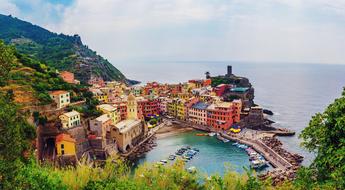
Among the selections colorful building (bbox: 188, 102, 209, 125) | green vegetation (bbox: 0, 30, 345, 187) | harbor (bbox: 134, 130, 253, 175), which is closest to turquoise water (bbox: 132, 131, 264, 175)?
harbor (bbox: 134, 130, 253, 175)

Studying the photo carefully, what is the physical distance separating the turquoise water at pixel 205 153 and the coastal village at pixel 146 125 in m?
1.52

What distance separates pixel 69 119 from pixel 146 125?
16.1m

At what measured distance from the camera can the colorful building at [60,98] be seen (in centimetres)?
3958

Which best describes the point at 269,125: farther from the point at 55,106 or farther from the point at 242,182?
the point at 242,182

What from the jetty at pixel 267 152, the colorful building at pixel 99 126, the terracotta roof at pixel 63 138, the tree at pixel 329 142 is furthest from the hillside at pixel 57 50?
the tree at pixel 329 142

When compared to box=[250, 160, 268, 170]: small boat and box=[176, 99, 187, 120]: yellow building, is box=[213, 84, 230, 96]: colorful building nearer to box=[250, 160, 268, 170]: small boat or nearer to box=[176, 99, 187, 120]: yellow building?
box=[176, 99, 187, 120]: yellow building

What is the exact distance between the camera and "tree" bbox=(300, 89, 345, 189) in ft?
42.1

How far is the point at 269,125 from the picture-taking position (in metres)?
54.0

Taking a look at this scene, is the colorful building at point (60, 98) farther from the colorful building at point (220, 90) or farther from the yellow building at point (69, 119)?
the colorful building at point (220, 90)

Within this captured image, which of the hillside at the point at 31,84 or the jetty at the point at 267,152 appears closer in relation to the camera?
the jetty at the point at 267,152

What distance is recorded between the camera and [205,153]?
40625mm

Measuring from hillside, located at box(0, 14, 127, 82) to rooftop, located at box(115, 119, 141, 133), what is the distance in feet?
107

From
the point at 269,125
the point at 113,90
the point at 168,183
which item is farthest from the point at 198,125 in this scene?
the point at 168,183

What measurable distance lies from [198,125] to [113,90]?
21387 mm
